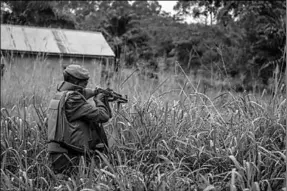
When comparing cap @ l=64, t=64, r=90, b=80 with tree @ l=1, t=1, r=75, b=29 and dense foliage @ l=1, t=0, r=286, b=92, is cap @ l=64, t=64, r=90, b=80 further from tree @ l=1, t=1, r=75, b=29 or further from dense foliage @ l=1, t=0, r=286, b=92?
tree @ l=1, t=1, r=75, b=29

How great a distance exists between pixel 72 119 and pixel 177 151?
3.28 ft

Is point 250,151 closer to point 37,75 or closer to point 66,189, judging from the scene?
point 66,189

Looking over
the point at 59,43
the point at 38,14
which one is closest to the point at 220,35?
the point at 59,43

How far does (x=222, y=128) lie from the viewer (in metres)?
3.82

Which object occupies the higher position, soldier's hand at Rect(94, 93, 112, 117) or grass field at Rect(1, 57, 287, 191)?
soldier's hand at Rect(94, 93, 112, 117)

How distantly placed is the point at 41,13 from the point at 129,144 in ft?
63.3

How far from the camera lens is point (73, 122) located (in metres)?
3.68

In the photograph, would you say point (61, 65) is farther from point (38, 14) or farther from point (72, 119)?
point (38, 14)

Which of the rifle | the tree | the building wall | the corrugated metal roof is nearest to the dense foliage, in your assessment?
the tree

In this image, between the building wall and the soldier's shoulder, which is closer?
the soldier's shoulder

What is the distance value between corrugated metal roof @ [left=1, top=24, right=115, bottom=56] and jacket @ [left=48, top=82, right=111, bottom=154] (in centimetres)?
1045

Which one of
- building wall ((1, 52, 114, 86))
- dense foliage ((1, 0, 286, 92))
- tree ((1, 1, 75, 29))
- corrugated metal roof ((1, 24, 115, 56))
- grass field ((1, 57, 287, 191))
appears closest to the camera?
grass field ((1, 57, 287, 191))

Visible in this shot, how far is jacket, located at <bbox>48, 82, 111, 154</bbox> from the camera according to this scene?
142 inches

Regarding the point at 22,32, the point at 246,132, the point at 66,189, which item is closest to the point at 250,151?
the point at 246,132
